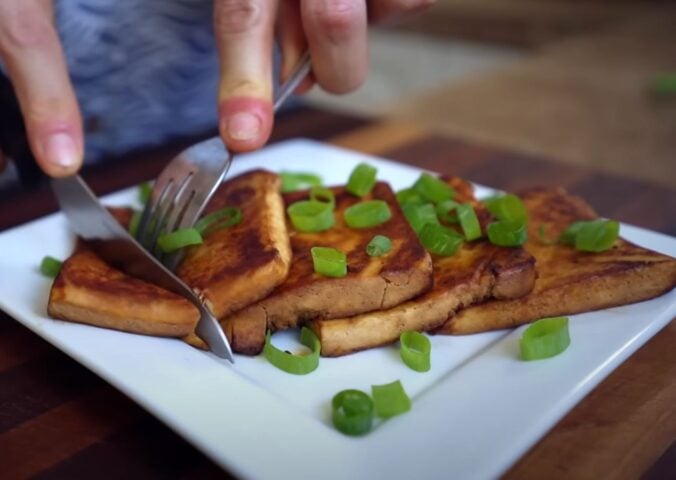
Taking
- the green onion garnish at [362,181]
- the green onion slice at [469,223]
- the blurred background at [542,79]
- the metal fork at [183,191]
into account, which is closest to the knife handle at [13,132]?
the metal fork at [183,191]

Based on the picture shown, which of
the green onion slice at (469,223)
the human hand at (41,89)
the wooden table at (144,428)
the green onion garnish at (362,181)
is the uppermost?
the human hand at (41,89)

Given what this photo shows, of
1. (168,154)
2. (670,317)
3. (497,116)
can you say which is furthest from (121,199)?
(497,116)

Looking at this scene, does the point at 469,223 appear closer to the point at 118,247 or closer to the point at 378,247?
the point at 378,247

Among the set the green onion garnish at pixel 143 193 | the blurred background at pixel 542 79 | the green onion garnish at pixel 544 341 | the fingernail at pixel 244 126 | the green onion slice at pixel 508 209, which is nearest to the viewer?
the green onion garnish at pixel 544 341

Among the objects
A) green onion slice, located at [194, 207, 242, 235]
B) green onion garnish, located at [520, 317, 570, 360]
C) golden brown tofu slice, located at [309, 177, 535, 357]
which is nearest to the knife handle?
green onion slice, located at [194, 207, 242, 235]

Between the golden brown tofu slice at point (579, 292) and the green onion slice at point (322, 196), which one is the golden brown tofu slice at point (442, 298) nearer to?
the golden brown tofu slice at point (579, 292)

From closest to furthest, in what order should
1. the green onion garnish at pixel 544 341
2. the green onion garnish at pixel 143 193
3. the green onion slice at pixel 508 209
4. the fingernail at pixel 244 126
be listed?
the green onion garnish at pixel 544 341
the fingernail at pixel 244 126
the green onion slice at pixel 508 209
the green onion garnish at pixel 143 193

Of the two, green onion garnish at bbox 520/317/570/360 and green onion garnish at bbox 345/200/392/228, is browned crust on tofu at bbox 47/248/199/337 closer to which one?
green onion garnish at bbox 345/200/392/228

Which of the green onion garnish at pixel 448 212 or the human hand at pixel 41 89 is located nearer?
the human hand at pixel 41 89
